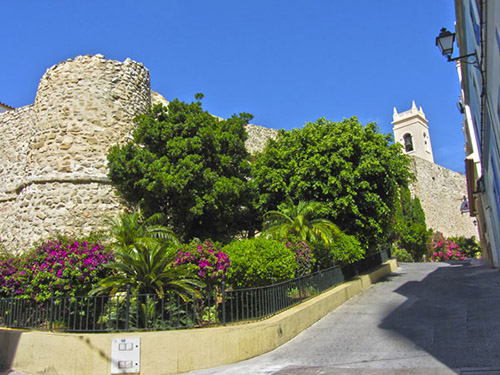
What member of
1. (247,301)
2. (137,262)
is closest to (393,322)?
(247,301)

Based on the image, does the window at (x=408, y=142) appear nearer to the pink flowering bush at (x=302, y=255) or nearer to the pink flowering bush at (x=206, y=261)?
the pink flowering bush at (x=302, y=255)

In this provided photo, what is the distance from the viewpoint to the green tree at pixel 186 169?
1088cm

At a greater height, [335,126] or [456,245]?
[335,126]

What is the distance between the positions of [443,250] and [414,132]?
24493mm

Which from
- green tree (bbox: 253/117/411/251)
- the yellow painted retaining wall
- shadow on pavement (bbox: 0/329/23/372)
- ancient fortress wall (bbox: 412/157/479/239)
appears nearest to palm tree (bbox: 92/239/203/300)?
the yellow painted retaining wall

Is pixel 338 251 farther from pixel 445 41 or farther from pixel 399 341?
pixel 445 41

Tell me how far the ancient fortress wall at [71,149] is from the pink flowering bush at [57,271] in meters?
3.31

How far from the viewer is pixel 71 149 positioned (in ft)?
37.9

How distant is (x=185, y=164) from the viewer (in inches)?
429

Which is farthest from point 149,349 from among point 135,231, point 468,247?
point 468,247

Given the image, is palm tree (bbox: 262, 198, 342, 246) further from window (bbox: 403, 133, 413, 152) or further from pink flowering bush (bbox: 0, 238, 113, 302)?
window (bbox: 403, 133, 413, 152)

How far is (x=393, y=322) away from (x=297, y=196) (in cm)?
572

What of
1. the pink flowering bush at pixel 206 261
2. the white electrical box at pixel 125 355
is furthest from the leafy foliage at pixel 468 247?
the white electrical box at pixel 125 355

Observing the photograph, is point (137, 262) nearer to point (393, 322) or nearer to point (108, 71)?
point (393, 322)
